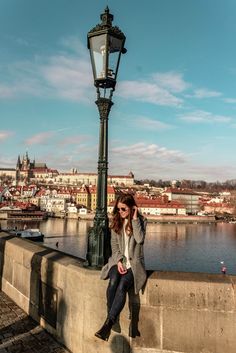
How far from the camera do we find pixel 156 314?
3.68m

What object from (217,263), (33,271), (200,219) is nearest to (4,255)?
(33,271)

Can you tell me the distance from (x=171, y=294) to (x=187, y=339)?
44 cm

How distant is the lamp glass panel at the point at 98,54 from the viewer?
14.9 ft

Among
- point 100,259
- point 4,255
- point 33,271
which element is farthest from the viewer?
point 4,255

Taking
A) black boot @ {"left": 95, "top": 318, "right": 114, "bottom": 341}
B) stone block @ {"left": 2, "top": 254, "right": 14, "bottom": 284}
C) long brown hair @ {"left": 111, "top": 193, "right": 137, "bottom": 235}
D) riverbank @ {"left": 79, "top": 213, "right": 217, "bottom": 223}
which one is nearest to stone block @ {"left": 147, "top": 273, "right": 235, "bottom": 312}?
black boot @ {"left": 95, "top": 318, "right": 114, "bottom": 341}

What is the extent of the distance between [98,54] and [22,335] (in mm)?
3558

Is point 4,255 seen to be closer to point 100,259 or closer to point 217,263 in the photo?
point 100,259

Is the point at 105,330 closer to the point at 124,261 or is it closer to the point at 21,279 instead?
the point at 124,261

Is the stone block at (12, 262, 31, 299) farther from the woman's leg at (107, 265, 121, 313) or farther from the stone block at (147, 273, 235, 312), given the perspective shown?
the stone block at (147, 273, 235, 312)

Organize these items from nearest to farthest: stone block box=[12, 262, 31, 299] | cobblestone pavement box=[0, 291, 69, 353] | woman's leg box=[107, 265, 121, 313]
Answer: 1. woman's leg box=[107, 265, 121, 313]
2. cobblestone pavement box=[0, 291, 69, 353]
3. stone block box=[12, 262, 31, 299]

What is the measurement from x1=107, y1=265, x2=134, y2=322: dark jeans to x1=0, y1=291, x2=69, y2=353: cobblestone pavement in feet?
3.42

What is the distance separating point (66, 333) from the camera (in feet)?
14.0

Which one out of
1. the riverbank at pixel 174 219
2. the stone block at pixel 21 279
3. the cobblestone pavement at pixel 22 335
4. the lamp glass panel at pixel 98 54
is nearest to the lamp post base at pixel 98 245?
the cobblestone pavement at pixel 22 335

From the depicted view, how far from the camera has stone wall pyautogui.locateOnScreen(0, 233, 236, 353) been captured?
3500 mm
